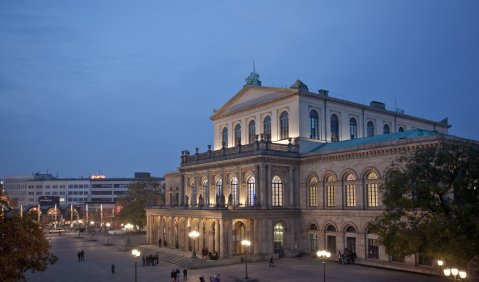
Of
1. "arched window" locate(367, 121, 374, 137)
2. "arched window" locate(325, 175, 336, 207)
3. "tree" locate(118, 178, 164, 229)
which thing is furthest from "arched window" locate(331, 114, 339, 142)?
"tree" locate(118, 178, 164, 229)

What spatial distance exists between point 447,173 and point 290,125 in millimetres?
28088

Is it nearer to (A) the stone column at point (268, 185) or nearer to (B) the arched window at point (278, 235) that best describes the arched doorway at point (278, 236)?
(B) the arched window at point (278, 235)

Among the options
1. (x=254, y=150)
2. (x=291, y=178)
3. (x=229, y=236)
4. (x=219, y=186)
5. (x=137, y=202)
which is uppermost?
(x=254, y=150)

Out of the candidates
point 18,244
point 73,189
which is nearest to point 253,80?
point 18,244

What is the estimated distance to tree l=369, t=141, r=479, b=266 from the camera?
27625 mm

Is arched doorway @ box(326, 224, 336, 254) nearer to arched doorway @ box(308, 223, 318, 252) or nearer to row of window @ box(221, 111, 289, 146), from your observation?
arched doorway @ box(308, 223, 318, 252)

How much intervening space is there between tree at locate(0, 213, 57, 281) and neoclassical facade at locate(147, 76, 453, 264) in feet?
96.4

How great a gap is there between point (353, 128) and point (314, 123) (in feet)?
23.8

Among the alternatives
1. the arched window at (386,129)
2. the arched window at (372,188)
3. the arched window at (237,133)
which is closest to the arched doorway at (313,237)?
the arched window at (372,188)

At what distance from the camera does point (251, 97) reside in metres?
63.4

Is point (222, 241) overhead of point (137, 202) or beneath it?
beneath

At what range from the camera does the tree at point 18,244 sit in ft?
66.0

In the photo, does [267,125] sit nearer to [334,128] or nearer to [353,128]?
[334,128]

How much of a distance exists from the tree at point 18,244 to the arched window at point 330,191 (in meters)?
34.4
